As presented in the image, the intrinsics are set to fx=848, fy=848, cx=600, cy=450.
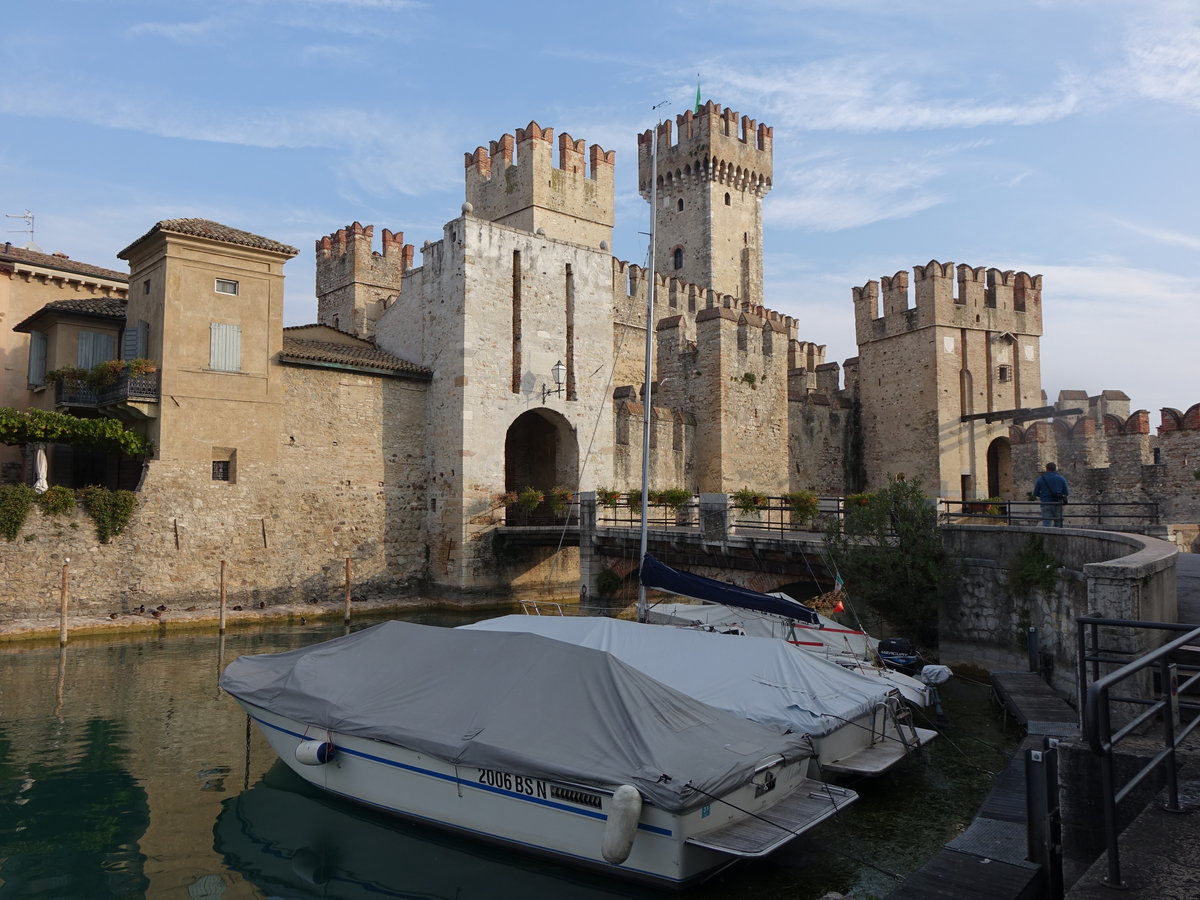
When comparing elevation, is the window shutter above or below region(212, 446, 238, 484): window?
above

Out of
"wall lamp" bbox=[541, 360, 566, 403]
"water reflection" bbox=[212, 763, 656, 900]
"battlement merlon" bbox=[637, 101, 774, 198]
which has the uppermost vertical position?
"battlement merlon" bbox=[637, 101, 774, 198]

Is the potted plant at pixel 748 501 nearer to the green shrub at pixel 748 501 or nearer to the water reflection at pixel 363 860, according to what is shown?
the green shrub at pixel 748 501

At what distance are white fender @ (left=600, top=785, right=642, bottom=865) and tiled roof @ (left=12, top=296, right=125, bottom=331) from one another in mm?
23460

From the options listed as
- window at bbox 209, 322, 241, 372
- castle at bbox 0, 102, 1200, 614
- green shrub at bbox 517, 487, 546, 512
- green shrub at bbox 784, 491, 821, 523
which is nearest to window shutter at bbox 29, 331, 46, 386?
castle at bbox 0, 102, 1200, 614

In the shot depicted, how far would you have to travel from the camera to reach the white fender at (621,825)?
22.1 ft

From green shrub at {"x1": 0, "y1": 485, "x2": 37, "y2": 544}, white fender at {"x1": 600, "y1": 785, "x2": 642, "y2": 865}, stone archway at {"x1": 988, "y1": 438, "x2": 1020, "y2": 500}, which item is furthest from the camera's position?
stone archway at {"x1": 988, "y1": 438, "x2": 1020, "y2": 500}

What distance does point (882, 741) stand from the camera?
10.2 m

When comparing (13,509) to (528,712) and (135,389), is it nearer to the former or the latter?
(135,389)

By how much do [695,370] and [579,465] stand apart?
5767 millimetres

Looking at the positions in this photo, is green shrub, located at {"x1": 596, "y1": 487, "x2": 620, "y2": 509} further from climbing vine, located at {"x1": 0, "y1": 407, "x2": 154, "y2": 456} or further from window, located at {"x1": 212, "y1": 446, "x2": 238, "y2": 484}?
climbing vine, located at {"x1": 0, "y1": 407, "x2": 154, "y2": 456}

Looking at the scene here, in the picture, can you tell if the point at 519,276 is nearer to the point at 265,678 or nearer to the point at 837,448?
the point at 837,448

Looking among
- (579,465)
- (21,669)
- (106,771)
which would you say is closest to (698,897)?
(106,771)

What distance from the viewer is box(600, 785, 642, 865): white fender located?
6727 mm

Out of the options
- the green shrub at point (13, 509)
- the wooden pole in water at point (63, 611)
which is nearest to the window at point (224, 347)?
the green shrub at point (13, 509)
